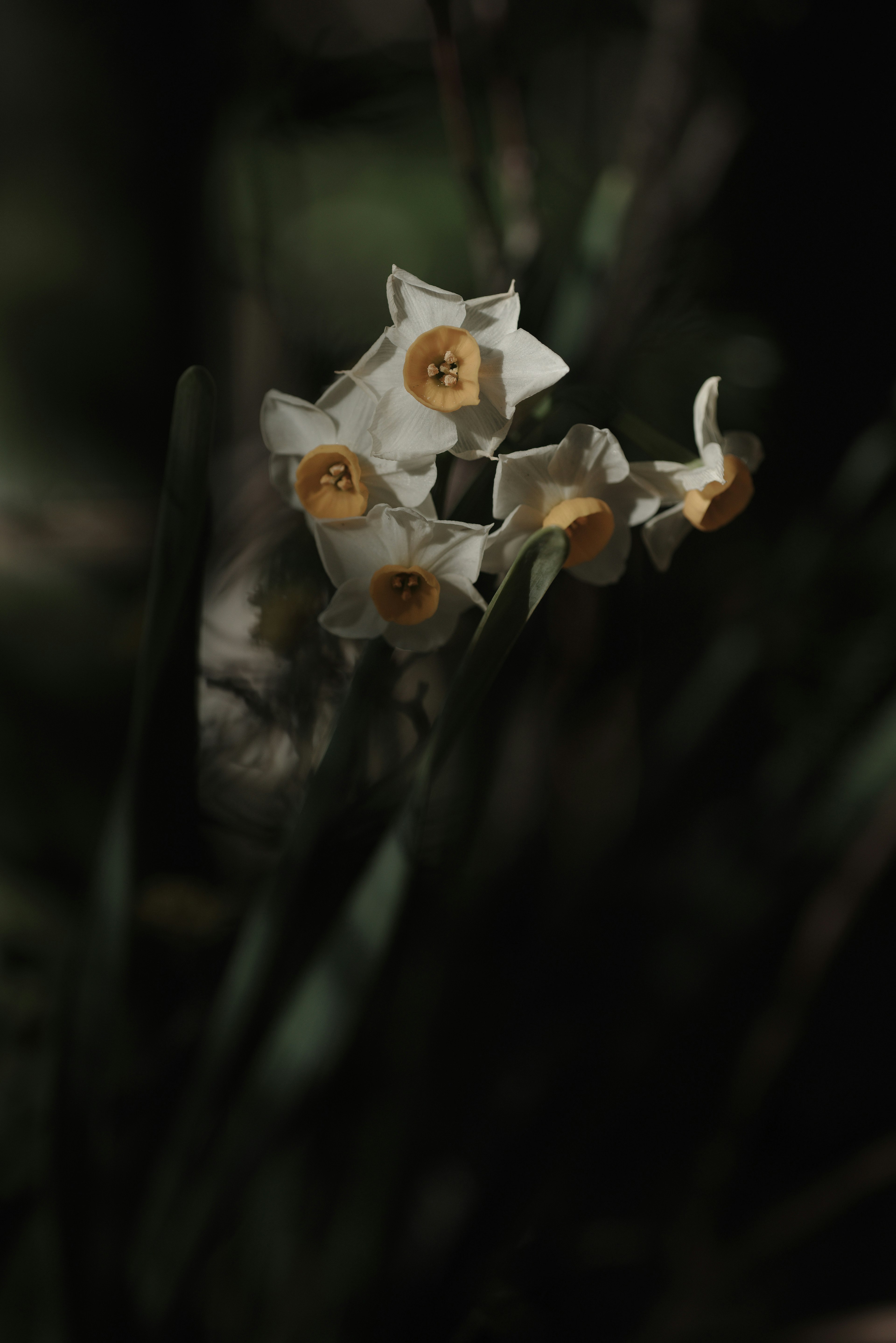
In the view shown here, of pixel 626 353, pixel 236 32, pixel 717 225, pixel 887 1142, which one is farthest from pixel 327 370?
pixel 887 1142

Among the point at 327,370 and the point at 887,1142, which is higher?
the point at 327,370

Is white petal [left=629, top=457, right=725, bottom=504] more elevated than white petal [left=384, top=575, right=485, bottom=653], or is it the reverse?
white petal [left=629, top=457, right=725, bottom=504]

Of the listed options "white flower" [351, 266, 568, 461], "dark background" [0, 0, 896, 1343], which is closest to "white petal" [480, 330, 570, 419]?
"white flower" [351, 266, 568, 461]

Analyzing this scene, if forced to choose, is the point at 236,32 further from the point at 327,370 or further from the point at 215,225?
the point at 327,370

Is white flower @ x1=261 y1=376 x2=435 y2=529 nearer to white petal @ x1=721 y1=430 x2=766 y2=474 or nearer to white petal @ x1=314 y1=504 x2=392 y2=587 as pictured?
white petal @ x1=314 y1=504 x2=392 y2=587

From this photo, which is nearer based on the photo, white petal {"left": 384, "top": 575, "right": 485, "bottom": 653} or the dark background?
white petal {"left": 384, "top": 575, "right": 485, "bottom": 653}

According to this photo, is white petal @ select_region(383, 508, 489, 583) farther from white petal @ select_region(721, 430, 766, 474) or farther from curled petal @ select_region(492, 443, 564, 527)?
white petal @ select_region(721, 430, 766, 474)
